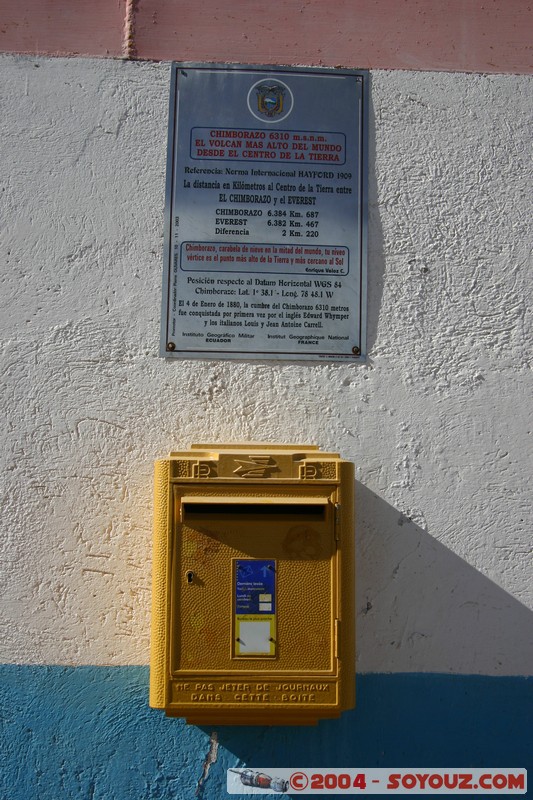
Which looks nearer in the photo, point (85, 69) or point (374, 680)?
point (374, 680)

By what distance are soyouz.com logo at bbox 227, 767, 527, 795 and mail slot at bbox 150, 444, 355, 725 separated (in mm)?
280

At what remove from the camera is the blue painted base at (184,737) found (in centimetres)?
227

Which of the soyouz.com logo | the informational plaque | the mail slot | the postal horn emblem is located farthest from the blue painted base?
the postal horn emblem

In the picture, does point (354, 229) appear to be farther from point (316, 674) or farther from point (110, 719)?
point (110, 719)

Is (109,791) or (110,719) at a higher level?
(110,719)

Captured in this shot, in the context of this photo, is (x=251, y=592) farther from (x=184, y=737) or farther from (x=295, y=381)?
(x=295, y=381)

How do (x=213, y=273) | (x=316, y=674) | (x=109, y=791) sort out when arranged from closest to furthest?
(x=316, y=674)
(x=109, y=791)
(x=213, y=273)

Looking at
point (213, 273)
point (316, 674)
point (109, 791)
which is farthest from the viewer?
point (213, 273)

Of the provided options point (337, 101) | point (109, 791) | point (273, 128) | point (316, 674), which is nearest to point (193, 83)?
point (273, 128)

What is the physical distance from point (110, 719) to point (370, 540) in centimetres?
96

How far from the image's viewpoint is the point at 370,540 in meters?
2.38

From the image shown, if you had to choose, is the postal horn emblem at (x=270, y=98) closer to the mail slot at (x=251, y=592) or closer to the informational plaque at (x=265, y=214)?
the informational plaque at (x=265, y=214)

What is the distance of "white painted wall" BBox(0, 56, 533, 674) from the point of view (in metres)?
2.36

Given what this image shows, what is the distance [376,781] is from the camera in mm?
2277
